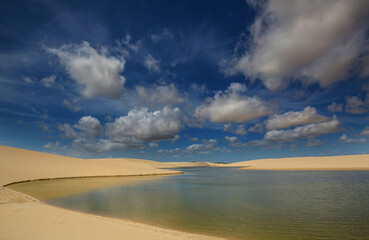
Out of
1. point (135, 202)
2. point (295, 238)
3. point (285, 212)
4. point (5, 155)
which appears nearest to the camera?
point (295, 238)

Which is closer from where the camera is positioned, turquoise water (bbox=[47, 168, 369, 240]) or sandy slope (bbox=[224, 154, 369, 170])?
turquoise water (bbox=[47, 168, 369, 240])

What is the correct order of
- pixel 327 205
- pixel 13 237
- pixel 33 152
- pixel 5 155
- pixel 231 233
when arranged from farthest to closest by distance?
pixel 33 152
pixel 5 155
pixel 327 205
pixel 231 233
pixel 13 237

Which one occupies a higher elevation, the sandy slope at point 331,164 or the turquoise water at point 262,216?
the sandy slope at point 331,164

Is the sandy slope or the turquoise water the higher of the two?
the sandy slope

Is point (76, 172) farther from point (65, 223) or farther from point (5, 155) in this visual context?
point (65, 223)

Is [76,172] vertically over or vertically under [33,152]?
under

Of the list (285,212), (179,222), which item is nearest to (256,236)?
(179,222)

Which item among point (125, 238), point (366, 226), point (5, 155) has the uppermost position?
point (5, 155)

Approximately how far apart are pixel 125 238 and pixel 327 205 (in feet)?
50.3

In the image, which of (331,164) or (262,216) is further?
(331,164)

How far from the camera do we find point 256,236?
960cm

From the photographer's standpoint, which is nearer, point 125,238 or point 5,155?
point 125,238

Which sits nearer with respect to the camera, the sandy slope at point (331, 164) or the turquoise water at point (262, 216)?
the turquoise water at point (262, 216)

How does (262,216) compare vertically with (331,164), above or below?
below
